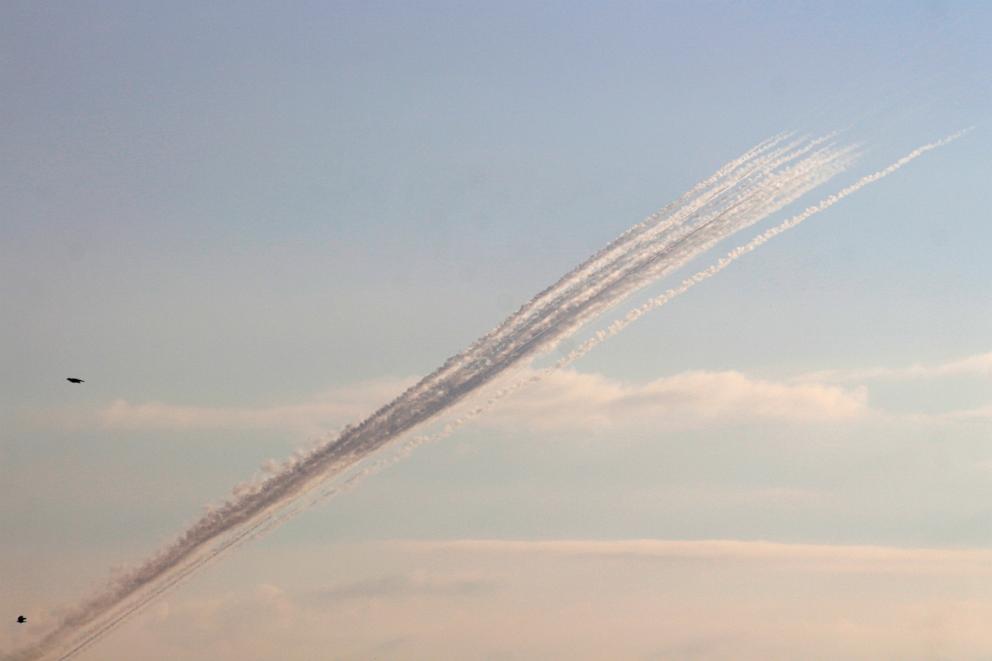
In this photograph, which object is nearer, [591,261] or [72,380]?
[591,261]

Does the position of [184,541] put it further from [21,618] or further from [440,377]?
[440,377]

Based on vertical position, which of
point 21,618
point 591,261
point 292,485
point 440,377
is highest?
point 591,261

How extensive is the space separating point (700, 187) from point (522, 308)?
10.3 metres

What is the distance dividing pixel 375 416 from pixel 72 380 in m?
18.8

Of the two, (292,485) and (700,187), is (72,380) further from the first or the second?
(700,187)

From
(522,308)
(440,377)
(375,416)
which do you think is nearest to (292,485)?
(375,416)

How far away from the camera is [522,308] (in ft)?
190

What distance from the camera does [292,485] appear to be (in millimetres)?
59031

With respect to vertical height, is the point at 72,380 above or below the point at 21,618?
above

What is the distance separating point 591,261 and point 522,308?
4.05 m

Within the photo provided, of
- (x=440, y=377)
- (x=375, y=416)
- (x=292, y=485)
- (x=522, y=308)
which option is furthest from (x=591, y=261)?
(x=292, y=485)

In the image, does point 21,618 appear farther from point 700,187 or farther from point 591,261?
point 700,187

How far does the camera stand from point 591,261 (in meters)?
58.0

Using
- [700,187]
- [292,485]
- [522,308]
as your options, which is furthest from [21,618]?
[700,187]
